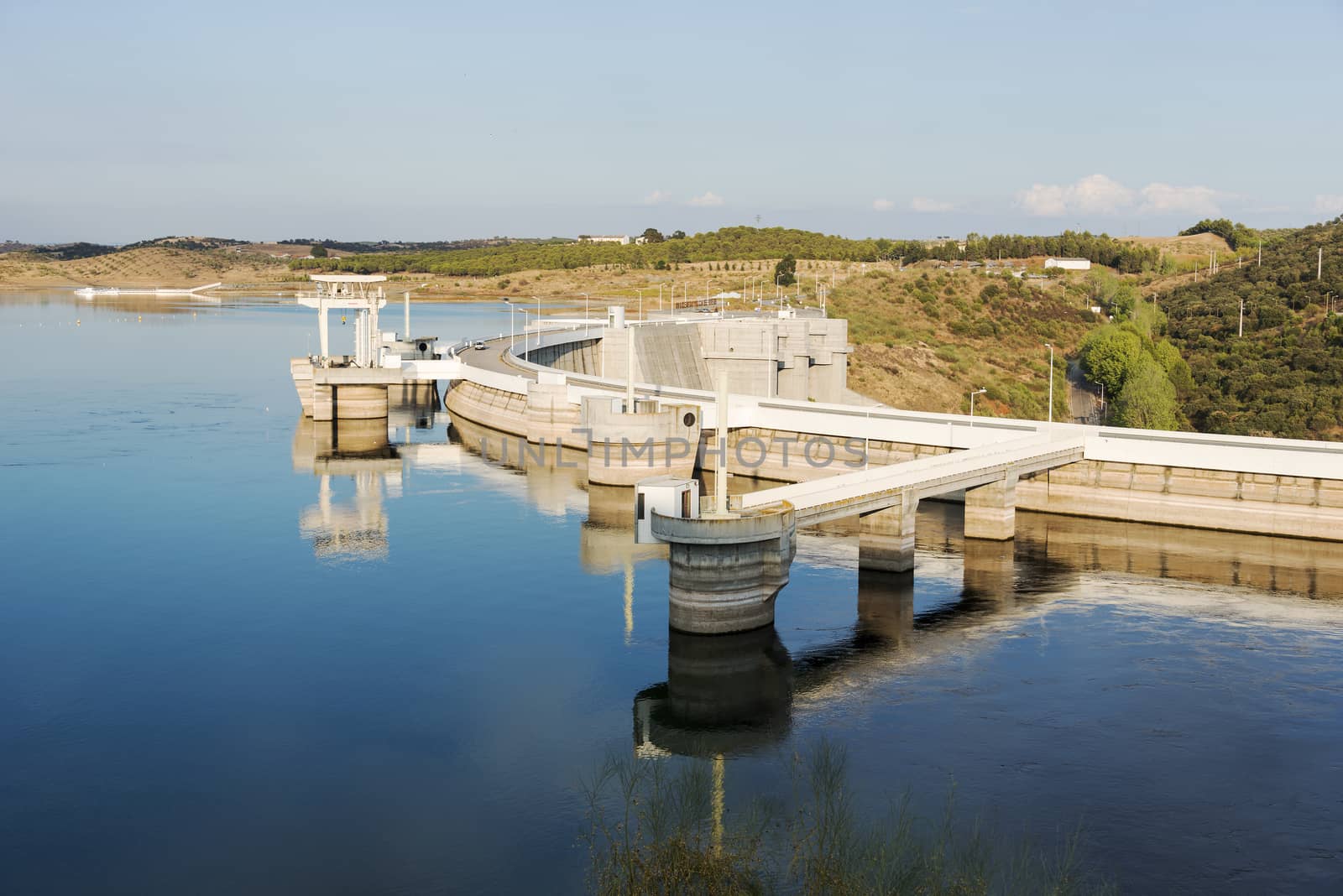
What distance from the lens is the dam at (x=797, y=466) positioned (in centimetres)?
4181

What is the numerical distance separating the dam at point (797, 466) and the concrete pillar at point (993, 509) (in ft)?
0.27

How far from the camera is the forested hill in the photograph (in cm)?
9931

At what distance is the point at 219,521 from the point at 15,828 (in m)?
32.4

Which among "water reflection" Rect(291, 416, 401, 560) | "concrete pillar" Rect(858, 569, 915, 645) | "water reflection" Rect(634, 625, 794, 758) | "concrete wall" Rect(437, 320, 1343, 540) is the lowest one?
"water reflection" Rect(634, 625, 794, 758)

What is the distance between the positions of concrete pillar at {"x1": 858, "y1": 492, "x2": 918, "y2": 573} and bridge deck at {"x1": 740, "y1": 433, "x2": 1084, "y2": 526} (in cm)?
61

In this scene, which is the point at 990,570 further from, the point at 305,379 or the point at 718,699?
the point at 305,379

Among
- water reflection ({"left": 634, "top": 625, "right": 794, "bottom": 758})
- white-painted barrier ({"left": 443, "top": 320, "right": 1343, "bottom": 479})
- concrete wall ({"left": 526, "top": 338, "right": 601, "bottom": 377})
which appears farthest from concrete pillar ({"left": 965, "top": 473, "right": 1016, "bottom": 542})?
concrete wall ({"left": 526, "top": 338, "right": 601, "bottom": 377})

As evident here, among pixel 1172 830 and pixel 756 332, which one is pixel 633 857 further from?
pixel 756 332

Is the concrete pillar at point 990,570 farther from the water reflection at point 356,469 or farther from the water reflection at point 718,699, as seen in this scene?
the water reflection at point 356,469

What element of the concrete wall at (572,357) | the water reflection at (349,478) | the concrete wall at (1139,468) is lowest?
the water reflection at (349,478)

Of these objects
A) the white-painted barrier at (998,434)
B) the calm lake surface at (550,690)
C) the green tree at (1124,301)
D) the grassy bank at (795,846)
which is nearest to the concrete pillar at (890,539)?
the calm lake surface at (550,690)

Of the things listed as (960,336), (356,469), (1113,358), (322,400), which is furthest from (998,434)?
(960,336)

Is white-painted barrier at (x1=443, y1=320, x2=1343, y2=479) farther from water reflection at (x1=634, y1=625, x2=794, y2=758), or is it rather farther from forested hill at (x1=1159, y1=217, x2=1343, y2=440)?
forested hill at (x1=1159, y1=217, x2=1343, y2=440)

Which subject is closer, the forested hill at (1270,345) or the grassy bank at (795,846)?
the grassy bank at (795,846)
